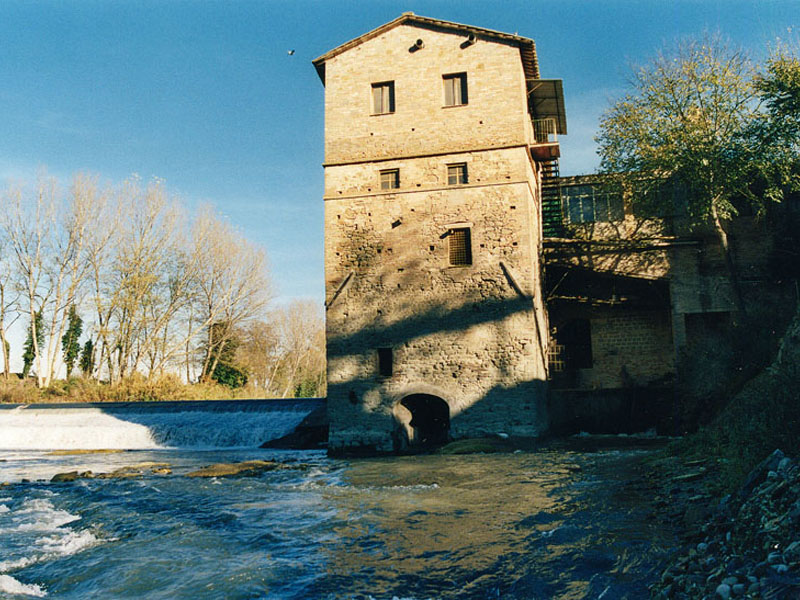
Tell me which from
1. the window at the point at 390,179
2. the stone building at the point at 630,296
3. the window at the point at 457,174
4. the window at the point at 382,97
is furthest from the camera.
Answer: the stone building at the point at 630,296

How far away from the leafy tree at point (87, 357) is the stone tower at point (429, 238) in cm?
2124

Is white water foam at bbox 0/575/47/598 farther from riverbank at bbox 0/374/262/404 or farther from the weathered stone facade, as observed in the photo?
riverbank at bbox 0/374/262/404

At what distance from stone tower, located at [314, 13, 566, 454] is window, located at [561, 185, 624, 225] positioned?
3966 mm

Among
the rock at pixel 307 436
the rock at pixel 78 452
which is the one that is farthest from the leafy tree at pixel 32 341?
the rock at pixel 307 436

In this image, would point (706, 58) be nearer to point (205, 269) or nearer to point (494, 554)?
point (494, 554)

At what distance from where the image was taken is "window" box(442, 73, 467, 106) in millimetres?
15953

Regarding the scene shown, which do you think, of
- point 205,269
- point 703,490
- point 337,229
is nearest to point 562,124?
point 337,229

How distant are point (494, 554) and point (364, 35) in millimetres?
14485

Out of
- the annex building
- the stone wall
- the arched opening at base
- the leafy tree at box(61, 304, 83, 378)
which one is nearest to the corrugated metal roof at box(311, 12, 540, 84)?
the annex building

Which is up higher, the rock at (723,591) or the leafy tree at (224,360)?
the leafy tree at (224,360)

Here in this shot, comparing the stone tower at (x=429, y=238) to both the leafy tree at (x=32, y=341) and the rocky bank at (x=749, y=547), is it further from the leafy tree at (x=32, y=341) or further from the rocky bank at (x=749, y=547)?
the leafy tree at (x=32, y=341)

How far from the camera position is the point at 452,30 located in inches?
633

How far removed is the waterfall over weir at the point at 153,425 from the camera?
59.5 ft

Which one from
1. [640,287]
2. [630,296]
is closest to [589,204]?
[640,287]
